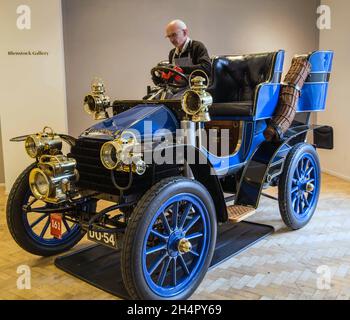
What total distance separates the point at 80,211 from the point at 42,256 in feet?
2.13

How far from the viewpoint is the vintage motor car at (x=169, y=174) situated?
219cm

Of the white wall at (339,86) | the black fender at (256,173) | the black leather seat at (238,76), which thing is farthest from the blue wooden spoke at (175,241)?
the white wall at (339,86)

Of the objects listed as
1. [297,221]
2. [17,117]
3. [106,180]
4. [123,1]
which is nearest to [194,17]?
[123,1]

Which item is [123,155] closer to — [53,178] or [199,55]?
[53,178]

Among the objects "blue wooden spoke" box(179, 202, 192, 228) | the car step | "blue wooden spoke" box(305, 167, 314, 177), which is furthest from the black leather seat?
"blue wooden spoke" box(179, 202, 192, 228)

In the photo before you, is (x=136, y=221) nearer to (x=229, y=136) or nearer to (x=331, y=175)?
(x=229, y=136)

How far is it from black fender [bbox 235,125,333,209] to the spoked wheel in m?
0.19

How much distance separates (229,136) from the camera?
3.35m

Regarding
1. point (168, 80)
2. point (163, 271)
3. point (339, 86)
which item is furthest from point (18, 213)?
point (339, 86)

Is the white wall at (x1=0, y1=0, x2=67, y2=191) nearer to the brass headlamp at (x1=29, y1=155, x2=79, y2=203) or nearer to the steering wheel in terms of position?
the steering wheel

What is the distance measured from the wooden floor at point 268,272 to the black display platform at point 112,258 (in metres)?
0.05

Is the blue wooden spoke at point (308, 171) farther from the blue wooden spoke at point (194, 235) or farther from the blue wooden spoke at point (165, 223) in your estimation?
the blue wooden spoke at point (165, 223)

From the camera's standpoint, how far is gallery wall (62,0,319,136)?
520cm

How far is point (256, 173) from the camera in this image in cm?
315
